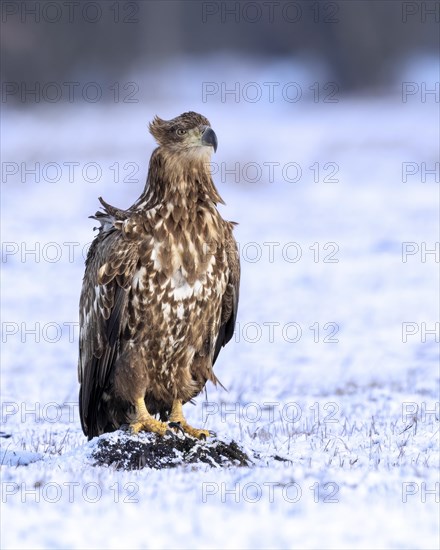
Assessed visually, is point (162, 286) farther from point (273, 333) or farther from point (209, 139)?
point (273, 333)

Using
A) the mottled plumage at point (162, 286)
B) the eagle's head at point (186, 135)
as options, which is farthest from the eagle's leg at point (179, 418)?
the eagle's head at point (186, 135)

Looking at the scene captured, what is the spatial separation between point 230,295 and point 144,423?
1.02m

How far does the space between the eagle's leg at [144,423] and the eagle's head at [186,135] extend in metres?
1.65

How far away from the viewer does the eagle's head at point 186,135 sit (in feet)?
A: 28.1

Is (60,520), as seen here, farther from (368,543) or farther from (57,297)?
(57,297)

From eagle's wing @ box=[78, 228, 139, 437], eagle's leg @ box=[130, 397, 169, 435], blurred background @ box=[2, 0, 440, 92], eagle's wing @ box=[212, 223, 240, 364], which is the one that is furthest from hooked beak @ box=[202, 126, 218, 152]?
blurred background @ box=[2, 0, 440, 92]

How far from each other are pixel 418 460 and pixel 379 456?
306 millimetres

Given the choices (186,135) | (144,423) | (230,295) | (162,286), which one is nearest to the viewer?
(162,286)

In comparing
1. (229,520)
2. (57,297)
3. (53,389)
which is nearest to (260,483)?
(229,520)

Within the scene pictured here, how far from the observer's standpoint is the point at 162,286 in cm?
836

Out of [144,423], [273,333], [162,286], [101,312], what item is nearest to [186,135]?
[162,286]

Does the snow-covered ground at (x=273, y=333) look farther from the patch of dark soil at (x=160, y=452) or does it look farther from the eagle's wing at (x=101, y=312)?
the eagle's wing at (x=101, y=312)

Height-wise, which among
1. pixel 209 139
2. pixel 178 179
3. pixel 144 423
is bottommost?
pixel 144 423

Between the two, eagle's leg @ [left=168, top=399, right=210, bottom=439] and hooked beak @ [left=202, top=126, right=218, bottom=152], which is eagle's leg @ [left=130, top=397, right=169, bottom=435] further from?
hooked beak @ [left=202, top=126, right=218, bottom=152]
